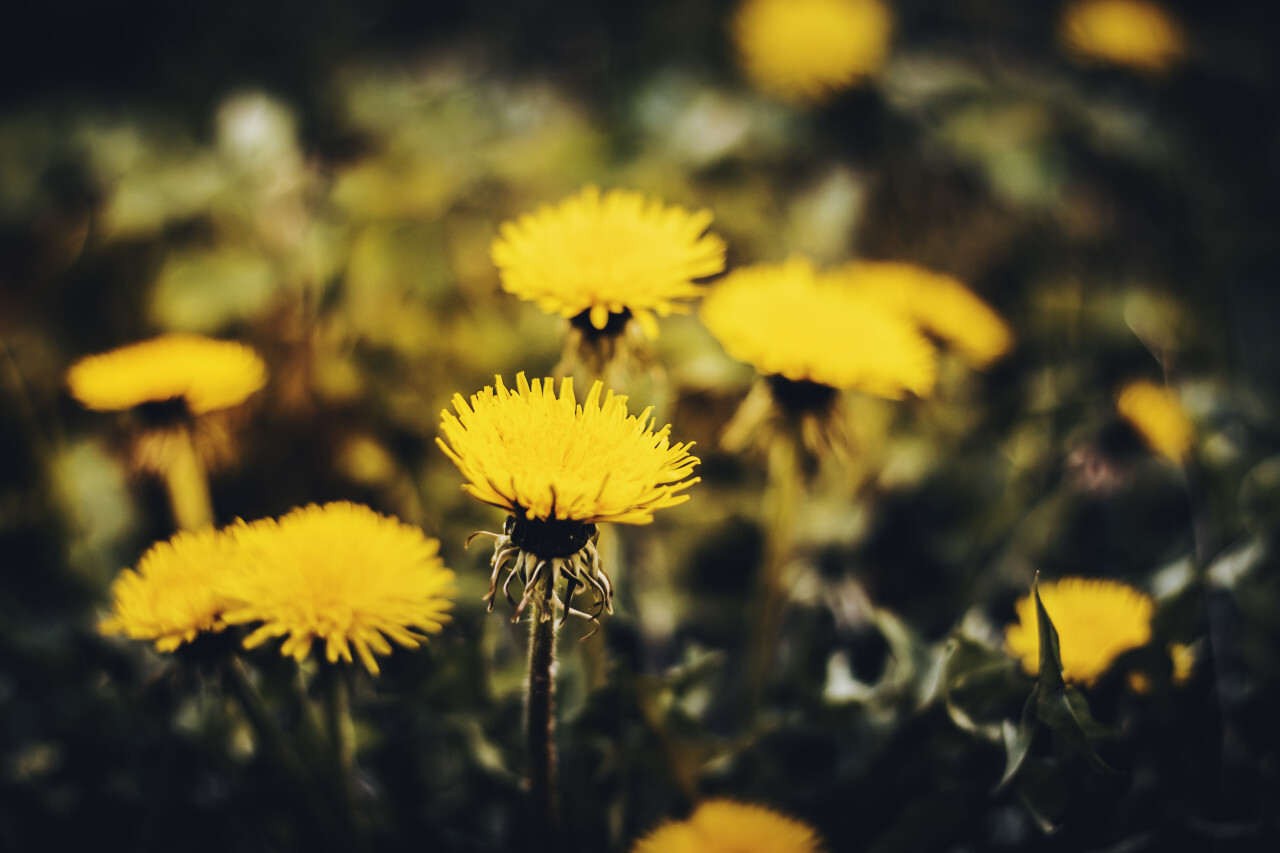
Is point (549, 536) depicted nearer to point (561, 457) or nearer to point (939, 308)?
point (561, 457)

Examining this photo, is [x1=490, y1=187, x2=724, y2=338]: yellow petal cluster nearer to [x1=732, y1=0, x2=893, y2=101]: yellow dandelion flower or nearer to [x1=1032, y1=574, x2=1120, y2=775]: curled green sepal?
[x1=1032, y1=574, x2=1120, y2=775]: curled green sepal

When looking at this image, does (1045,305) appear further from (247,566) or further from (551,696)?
(247,566)

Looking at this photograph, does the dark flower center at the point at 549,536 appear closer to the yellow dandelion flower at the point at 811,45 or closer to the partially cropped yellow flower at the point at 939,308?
the partially cropped yellow flower at the point at 939,308

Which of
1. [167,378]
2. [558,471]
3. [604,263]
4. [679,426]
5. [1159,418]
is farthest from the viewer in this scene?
[679,426]

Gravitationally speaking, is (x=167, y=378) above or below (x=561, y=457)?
above

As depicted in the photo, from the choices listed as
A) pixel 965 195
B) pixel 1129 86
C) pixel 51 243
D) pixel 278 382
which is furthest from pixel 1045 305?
pixel 51 243

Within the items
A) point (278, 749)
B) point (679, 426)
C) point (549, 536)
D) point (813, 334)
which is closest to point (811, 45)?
point (679, 426)

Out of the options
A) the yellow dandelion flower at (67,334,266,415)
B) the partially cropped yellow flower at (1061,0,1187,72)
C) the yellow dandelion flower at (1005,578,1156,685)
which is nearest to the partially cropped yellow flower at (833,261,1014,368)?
the yellow dandelion flower at (1005,578,1156,685)
